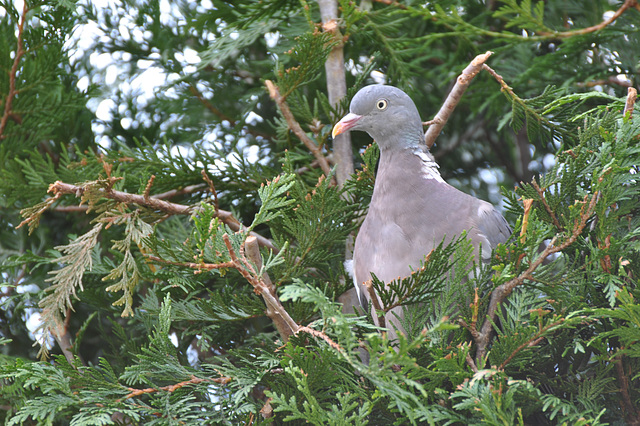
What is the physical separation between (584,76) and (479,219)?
103 centimetres

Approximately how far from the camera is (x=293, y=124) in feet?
8.43

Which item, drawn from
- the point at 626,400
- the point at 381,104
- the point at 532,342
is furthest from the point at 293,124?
the point at 626,400

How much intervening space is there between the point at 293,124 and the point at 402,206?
0.53 meters

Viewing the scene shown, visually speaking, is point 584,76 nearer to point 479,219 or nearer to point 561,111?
point 561,111

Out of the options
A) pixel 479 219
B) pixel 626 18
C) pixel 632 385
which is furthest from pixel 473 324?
pixel 626 18

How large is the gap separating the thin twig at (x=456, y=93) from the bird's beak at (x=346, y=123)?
1.05 feet

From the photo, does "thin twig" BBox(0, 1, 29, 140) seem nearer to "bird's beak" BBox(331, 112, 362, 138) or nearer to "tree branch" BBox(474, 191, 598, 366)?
"bird's beak" BBox(331, 112, 362, 138)

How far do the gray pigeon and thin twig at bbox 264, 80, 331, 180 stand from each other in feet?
0.41

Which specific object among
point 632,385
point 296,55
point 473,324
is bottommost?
point 632,385

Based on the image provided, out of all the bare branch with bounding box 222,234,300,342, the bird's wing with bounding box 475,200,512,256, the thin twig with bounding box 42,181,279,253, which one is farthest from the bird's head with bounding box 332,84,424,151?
the bare branch with bounding box 222,234,300,342

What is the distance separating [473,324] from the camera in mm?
1773

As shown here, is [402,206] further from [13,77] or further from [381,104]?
[13,77]

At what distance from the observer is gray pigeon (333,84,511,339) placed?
96.6 inches

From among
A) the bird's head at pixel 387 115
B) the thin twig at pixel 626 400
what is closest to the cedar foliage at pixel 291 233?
the thin twig at pixel 626 400
